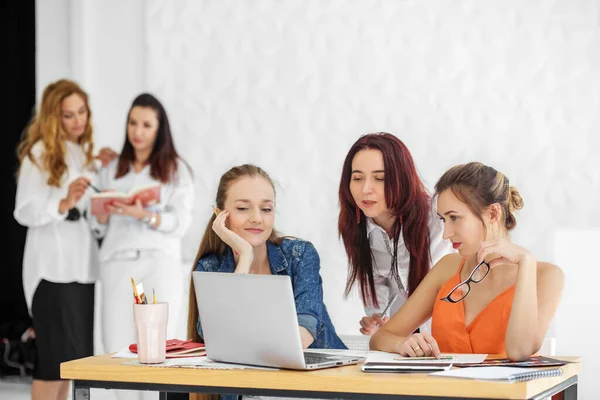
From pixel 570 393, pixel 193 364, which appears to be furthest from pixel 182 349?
pixel 570 393

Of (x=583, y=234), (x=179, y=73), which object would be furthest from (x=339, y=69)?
(x=583, y=234)

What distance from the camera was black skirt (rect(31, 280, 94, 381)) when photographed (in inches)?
179

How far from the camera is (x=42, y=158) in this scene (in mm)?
4621

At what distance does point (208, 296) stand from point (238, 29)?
3.44m

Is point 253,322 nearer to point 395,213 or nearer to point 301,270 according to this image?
point 301,270

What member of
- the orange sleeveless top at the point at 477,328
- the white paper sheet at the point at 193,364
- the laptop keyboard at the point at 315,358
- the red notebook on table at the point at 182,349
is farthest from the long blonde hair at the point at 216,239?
the orange sleeveless top at the point at 477,328

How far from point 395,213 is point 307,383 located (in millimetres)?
1411

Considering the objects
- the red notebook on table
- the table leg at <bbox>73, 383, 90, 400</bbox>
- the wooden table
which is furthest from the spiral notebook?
the table leg at <bbox>73, 383, 90, 400</bbox>

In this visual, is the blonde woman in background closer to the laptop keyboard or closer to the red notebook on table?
the red notebook on table

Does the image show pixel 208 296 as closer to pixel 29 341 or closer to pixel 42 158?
pixel 42 158

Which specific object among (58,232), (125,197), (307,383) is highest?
(125,197)

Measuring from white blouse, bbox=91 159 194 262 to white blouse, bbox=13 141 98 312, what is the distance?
0.10m

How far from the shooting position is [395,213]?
3.30m

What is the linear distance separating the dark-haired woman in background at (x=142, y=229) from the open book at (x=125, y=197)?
0.07m
